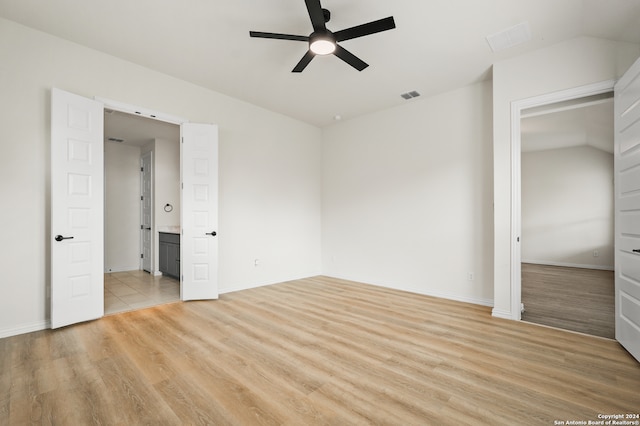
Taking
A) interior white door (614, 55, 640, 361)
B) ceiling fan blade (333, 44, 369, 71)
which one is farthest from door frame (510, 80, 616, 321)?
ceiling fan blade (333, 44, 369, 71)

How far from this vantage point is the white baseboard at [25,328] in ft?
9.52

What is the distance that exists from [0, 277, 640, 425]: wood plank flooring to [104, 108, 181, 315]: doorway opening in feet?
9.73

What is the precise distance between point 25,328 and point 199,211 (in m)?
2.14

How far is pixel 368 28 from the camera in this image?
2.47 metres

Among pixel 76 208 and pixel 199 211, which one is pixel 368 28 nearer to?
pixel 199 211

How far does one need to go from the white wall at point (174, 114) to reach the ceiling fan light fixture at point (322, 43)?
2.46 meters

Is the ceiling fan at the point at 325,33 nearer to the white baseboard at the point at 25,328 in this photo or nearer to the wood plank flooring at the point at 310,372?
the wood plank flooring at the point at 310,372

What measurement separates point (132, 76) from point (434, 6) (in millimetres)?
3586

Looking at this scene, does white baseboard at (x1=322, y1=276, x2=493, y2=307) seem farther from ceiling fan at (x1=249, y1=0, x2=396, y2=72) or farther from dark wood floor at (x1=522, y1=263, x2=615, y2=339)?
ceiling fan at (x1=249, y1=0, x2=396, y2=72)

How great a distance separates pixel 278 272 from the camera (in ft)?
18.0

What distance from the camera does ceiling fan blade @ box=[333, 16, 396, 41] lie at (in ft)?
7.76

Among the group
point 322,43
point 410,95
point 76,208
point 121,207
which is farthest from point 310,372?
point 121,207

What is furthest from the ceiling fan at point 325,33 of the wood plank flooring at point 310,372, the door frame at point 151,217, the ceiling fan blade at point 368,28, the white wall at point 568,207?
the white wall at point 568,207

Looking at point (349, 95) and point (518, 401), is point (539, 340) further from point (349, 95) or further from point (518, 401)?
point (349, 95)
